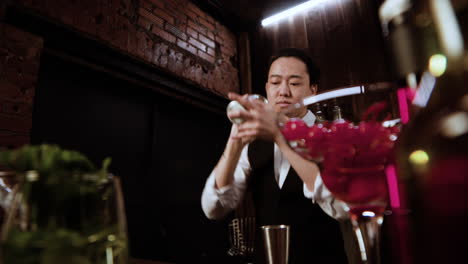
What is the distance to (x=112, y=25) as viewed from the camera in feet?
8.45

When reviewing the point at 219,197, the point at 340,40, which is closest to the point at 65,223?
the point at 219,197

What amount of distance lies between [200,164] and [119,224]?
10.2 feet

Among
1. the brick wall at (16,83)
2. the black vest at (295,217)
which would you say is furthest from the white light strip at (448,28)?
the brick wall at (16,83)

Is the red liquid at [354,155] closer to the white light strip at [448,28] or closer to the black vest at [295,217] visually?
the white light strip at [448,28]

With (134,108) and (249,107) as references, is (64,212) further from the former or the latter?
(134,108)

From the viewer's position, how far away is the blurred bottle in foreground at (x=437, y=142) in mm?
318

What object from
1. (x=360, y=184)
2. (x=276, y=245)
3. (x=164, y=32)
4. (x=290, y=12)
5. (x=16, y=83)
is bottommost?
(x=276, y=245)

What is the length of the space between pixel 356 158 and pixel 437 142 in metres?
0.24

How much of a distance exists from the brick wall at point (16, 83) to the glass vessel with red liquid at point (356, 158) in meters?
1.87

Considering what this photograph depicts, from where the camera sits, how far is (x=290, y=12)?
151 inches

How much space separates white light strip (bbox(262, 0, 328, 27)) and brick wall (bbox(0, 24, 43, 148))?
2.72m

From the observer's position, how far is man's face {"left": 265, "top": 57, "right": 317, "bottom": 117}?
1639 millimetres

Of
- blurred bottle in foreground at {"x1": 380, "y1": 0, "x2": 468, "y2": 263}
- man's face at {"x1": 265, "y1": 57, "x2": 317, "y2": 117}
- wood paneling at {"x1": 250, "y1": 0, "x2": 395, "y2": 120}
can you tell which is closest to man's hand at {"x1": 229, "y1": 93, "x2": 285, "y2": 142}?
blurred bottle in foreground at {"x1": 380, "y1": 0, "x2": 468, "y2": 263}

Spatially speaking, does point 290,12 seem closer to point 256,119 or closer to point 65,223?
point 256,119
